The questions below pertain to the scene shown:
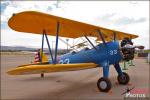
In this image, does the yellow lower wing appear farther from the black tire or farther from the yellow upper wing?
the black tire

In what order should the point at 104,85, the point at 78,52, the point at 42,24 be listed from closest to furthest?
1. the point at 104,85
2. the point at 42,24
3. the point at 78,52

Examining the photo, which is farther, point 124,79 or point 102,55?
point 124,79

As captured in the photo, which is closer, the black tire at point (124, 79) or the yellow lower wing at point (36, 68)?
the yellow lower wing at point (36, 68)

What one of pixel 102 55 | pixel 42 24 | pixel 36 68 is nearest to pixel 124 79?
pixel 102 55

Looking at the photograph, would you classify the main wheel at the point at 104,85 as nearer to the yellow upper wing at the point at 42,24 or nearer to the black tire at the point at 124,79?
the black tire at the point at 124,79

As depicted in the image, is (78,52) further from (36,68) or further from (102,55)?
(36,68)

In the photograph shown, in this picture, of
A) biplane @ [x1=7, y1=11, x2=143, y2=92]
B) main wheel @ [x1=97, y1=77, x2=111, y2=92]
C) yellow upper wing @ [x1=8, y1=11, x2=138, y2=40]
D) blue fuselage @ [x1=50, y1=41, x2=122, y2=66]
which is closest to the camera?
yellow upper wing @ [x1=8, y1=11, x2=138, y2=40]

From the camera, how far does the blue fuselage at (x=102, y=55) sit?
8.76 meters

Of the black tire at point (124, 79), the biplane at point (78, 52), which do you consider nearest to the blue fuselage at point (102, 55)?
the biplane at point (78, 52)

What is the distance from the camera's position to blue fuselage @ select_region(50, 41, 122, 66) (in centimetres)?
876

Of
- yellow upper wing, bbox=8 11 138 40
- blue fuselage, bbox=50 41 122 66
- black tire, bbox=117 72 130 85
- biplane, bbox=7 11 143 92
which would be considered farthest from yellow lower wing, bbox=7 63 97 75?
black tire, bbox=117 72 130 85

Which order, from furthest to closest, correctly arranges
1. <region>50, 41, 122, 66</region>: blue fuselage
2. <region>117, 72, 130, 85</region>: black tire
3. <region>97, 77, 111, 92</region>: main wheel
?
<region>117, 72, 130, 85</region>: black tire
<region>50, 41, 122, 66</region>: blue fuselage
<region>97, 77, 111, 92</region>: main wheel

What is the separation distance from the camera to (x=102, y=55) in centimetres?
894

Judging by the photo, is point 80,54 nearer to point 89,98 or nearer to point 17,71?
point 89,98
